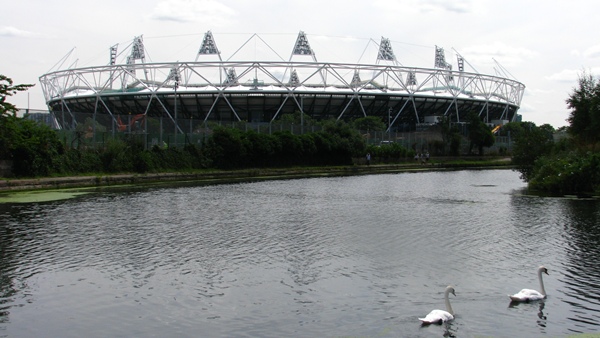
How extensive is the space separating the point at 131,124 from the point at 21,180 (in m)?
11.0

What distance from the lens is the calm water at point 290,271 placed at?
737 centimetres

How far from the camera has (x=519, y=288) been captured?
887cm

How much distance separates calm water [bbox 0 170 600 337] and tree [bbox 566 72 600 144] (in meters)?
12.6

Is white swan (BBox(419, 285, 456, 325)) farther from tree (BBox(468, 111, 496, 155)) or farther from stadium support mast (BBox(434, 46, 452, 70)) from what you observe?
stadium support mast (BBox(434, 46, 452, 70))

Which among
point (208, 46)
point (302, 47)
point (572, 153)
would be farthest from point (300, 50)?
point (572, 153)

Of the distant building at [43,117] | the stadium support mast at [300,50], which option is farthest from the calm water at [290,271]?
the stadium support mast at [300,50]

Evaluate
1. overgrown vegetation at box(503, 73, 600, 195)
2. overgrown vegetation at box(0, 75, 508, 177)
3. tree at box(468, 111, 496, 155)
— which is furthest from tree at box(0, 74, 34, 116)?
tree at box(468, 111, 496, 155)

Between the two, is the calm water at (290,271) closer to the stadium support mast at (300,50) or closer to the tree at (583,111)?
the tree at (583,111)

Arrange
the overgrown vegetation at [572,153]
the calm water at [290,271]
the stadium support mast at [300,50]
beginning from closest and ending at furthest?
the calm water at [290,271] < the overgrown vegetation at [572,153] < the stadium support mast at [300,50]

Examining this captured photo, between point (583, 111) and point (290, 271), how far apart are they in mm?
23950

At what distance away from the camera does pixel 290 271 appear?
993cm

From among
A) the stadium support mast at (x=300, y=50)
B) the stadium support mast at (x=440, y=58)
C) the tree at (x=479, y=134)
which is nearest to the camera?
the tree at (x=479, y=134)

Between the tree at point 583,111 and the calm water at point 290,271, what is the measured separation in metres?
12.6

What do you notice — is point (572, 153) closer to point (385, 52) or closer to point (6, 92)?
point (6, 92)
